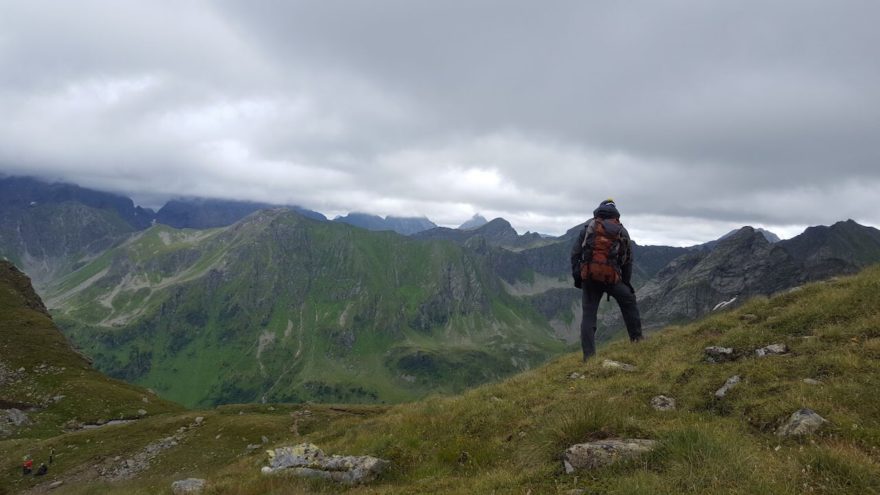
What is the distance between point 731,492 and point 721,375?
24.3 feet

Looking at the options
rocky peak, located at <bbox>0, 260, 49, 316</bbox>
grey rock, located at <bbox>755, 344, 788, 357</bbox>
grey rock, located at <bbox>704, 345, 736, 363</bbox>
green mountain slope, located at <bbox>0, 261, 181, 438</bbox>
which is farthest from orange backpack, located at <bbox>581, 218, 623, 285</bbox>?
rocky peak, located at <bbox>0, 260, 49, 316</bbox>

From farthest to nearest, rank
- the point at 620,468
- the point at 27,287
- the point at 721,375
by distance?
the point at 27,287 → the point at 721,375 → the point at 620,468

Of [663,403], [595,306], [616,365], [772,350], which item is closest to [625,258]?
[595,306]

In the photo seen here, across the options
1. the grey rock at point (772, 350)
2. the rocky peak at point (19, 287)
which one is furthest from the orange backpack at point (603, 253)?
the rocky peak at point (19, 287)

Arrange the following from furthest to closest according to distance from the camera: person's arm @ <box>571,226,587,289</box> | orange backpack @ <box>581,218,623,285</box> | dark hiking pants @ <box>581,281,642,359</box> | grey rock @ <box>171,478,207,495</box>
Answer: person's arm @ <box>571,226,587,289</box>, dark hiking pants @ <box>581,281,642,359</box>, orange backpack @ <box>581,218,623,285</box>, grey rock @ <box>171,478,207,495</box>

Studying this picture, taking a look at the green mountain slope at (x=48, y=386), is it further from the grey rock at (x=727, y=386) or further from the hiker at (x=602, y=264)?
the grey rock at (x=727, y=386)

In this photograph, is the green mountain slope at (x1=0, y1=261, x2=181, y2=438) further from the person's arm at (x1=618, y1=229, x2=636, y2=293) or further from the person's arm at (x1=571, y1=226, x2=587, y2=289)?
the person's arm at (x1=618, y1=229, x2=636, y2=293)

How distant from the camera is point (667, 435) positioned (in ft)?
29.7

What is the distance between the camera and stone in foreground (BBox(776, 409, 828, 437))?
358 inches

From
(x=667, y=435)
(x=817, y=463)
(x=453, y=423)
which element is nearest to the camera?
(x=817, y=463)

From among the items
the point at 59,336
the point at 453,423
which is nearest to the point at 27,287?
the point at 59,336

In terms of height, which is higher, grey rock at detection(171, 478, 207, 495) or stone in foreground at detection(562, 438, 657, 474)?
stone in foreground at detection(562, 438, 657, 474)

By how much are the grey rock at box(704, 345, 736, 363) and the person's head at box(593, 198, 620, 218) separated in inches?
240

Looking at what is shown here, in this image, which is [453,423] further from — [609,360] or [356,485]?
[609,360]
